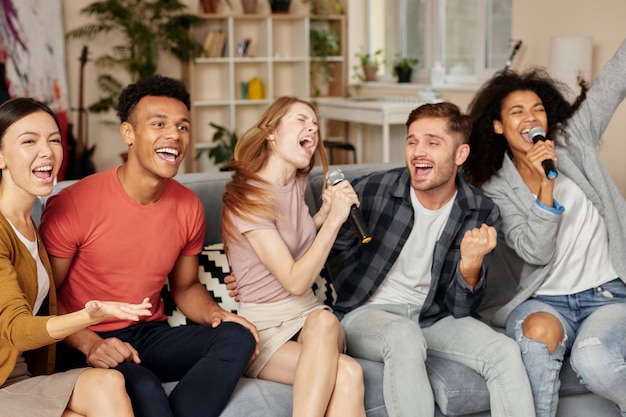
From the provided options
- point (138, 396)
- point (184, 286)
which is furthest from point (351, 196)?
point (138, 396)

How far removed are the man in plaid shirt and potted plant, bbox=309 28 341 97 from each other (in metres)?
4.39

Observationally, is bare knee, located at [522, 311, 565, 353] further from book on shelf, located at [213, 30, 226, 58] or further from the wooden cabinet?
book on shelf, located at [213, 30, 226, 58]

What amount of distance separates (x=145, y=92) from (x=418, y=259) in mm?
896

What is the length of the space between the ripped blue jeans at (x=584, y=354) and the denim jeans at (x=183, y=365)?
2.49ft

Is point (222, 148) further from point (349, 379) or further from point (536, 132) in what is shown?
point (349, 379)

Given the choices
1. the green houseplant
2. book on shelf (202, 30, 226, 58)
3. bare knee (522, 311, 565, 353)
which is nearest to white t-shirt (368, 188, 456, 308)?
bare knee (522, 311, 565, 353)

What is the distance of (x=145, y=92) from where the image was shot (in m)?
2.05

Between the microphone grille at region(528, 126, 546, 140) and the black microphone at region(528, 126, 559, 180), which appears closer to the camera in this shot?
the black microphone at region(528, 126, 559, 180)

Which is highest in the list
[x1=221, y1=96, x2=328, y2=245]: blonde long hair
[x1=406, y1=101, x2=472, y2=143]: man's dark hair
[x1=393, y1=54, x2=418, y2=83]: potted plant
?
[x1=393, y1=54, x2=418, y2=83]: potted plant

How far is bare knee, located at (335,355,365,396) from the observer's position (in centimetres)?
190

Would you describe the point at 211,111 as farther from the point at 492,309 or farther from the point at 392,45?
the point at 492,309

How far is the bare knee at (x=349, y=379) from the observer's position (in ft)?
6.23

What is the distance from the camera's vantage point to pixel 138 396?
1.79 metres

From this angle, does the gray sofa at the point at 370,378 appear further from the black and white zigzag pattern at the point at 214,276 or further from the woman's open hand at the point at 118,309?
the woman's open hand at the point at 118,309
